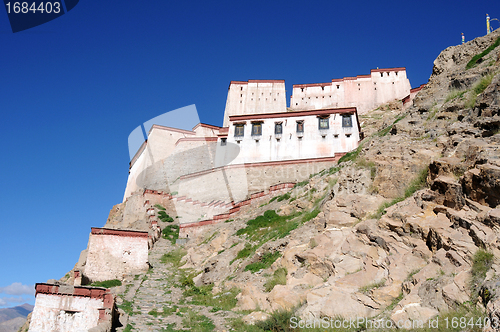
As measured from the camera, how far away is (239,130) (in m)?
36.7

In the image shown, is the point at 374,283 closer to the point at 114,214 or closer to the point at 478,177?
the point at 478,177

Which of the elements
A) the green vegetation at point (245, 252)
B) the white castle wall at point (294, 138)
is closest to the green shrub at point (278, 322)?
the green vegetation at point (245, 252)

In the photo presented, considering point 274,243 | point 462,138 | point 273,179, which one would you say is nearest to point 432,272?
point 462,138

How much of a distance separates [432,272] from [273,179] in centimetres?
2531

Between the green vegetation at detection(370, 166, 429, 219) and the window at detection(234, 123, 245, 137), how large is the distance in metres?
26.2

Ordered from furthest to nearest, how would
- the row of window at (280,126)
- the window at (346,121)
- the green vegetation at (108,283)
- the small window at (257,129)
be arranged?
1. the small window at (257,129)
2. the row of window at (280,126)
3. the window at (346,121)
4. the green vegetation at (108,283)

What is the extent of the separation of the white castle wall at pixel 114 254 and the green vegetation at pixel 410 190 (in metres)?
12.9

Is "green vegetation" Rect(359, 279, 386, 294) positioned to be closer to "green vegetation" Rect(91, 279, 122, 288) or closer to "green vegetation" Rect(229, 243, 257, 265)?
"green vegetation" Rect(229, 243, 257, 265)

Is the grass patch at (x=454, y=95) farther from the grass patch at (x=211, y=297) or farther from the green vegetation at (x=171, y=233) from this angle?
the green vegetation at (x=171, y=233)

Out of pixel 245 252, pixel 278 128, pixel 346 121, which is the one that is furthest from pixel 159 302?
pixel 346 121

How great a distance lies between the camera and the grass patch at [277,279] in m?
10.9

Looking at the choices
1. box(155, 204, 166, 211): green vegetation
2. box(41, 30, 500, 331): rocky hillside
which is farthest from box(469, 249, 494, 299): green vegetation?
box(155, 204, 166, 211): green vegetation

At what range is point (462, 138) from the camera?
10.7 m

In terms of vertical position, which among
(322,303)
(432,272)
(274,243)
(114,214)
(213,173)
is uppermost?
(213,173)
